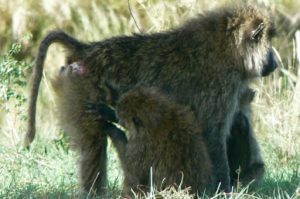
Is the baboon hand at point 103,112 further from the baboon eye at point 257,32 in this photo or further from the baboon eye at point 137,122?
the baboon eye at point 257,32

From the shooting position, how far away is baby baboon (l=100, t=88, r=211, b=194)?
18.2 feet

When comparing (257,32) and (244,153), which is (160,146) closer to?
(244,153)

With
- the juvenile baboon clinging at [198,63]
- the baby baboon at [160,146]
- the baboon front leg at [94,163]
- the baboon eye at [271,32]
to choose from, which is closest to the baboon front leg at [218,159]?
the juvenile baboon clinging at [198,63]

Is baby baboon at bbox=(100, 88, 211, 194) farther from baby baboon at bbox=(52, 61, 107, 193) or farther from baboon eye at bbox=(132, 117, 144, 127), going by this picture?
baby baboon at bbox=(52, 61, 107, 193)

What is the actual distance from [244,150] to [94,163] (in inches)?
46.2

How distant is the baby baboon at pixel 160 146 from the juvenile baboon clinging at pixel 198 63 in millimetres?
223

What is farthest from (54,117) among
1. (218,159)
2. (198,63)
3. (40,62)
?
(218,159)

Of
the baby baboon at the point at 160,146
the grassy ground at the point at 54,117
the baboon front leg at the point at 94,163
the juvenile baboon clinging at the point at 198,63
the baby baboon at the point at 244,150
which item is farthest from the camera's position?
the baby baboon at the point at 244,150

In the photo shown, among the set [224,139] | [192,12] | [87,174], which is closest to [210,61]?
[224,139]

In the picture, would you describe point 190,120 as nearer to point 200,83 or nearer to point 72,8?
point 200,83

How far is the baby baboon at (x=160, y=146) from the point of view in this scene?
5562mm

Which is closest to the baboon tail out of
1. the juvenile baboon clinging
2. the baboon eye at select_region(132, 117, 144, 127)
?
the juvenile baboon clinging

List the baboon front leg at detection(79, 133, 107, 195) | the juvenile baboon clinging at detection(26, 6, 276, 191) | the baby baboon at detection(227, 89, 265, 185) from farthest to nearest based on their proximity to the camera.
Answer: the baby baboon at detection(227, 89, 265, 185) → the juvenile baboon clinging at detection(26, 6, 276, 191) → the baboon front leg at detection(79, 133, 107, 195)

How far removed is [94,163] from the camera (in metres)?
5.76
